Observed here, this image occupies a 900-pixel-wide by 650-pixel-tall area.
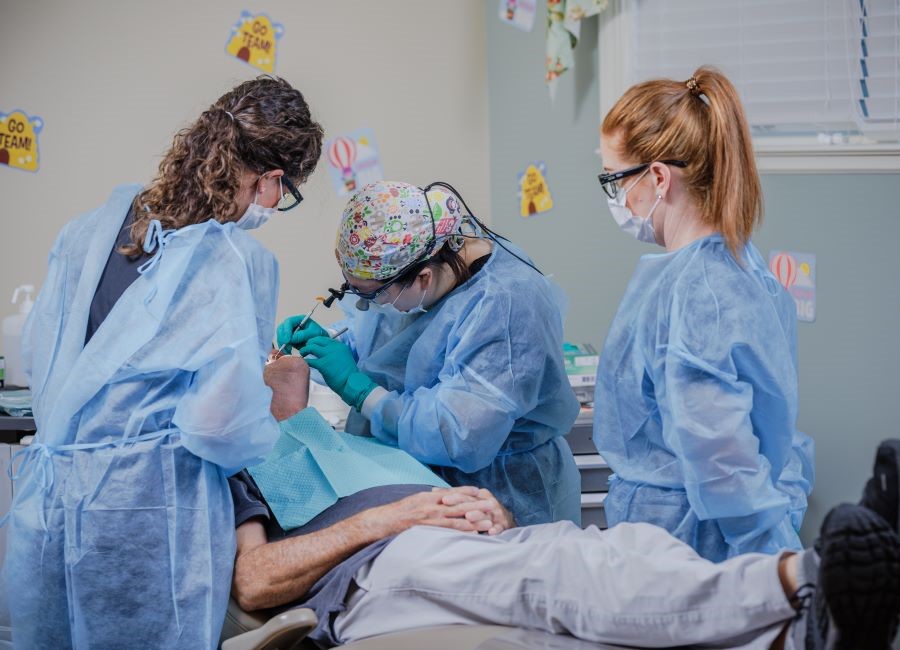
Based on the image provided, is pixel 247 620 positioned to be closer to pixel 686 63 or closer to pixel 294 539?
pixel 294 539

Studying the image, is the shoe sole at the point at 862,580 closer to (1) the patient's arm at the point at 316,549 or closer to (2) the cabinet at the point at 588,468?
(1) the patient's arm at the point at 316,549

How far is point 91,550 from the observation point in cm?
144

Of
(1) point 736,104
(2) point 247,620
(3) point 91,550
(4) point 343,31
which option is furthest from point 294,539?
(4) point 343,31

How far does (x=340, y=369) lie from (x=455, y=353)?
29 centimetres

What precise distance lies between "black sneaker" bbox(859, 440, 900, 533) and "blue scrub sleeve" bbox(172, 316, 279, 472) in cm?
85

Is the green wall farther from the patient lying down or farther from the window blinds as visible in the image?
the patient lying down

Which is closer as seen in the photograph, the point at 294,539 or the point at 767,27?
the point at 294,539

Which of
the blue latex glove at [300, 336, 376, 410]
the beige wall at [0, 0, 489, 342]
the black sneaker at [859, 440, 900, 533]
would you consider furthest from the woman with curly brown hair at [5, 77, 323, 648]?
the beige wall at [0, 0, 489, 342]

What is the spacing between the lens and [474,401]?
176 cm

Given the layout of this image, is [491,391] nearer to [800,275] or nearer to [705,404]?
[705,404]

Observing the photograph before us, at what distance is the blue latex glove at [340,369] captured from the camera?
1960 mm

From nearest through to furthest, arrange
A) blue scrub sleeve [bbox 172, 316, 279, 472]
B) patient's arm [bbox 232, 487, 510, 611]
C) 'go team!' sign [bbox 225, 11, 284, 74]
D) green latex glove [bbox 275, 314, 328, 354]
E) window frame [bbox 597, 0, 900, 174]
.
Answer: blue scrub sleeve [bbox 172, 316, 279, 472] < patient's arm [bbox 232, 487, 510, 611] < green latex glove [bbox 275, 314, 328, 354] < window frame [bbox 597, 0, 900, 174] < 'go team!' sign [bbox 225, 11, 284, 74]

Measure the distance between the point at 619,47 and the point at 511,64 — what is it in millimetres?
324

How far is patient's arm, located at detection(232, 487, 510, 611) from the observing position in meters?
1.53
